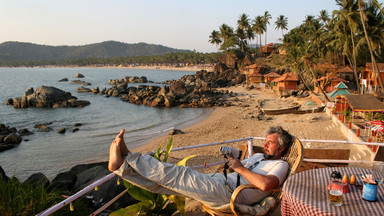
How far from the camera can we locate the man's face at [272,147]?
3029 mm

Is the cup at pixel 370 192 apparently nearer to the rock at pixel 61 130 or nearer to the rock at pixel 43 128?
the rock at pixel 61 130

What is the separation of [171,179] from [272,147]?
47.8 inches

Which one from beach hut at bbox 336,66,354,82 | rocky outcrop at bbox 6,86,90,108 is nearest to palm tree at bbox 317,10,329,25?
beach hut at bbox 336,66,354,82

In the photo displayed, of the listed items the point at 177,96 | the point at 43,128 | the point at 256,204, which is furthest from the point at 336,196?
the point at 177,96

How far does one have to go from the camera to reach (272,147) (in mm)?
3043

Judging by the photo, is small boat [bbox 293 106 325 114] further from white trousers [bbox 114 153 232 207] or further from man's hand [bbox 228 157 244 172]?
white trousers [bbox 114 153 232 207]

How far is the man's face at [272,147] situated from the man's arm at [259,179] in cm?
40

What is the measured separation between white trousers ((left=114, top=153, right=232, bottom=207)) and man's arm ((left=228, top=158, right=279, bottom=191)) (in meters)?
0.26

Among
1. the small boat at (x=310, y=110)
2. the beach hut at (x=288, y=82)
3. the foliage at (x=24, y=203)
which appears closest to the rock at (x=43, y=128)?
the small boat at (x=310, y=110)

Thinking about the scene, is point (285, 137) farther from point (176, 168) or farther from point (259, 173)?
point (176, 168)

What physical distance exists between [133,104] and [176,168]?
32.2m

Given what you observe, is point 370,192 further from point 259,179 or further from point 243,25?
point 243,25

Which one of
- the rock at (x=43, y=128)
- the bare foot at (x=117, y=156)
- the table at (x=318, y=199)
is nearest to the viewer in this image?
the table at (x=318, y=199)

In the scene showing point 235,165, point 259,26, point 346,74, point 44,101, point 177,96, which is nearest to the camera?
point 235,165
